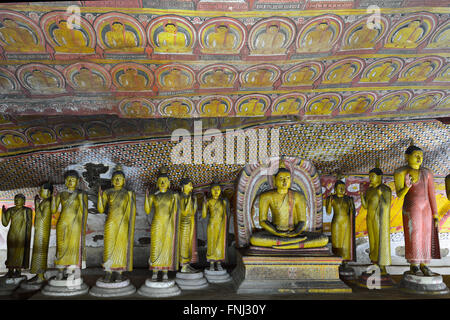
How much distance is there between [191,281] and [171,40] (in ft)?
9.41

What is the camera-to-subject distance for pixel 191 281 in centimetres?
409

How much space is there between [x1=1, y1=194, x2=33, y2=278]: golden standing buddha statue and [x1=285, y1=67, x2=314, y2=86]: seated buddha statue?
3.97 metres

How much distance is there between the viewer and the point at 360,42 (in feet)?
12.9

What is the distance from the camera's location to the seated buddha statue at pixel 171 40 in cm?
363

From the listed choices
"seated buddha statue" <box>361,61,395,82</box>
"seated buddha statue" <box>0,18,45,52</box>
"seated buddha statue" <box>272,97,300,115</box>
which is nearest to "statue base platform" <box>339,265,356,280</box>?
"seated buddha statue" <box>272,97,300,115</box>

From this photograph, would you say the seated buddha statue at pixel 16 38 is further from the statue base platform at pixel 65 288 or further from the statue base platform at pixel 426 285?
the statue base platform at pixel 426 285

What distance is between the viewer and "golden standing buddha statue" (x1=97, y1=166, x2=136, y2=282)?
3844 millimetres

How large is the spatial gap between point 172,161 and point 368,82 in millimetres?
3088

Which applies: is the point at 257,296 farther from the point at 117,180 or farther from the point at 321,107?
the point at 321,107

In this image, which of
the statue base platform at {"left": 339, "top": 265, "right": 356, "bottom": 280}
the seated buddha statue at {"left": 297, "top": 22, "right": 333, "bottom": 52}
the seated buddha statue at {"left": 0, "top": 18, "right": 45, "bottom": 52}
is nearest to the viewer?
the seated buddha statue at {"left": 0, "top": 18, "right": 45, "bottom": 52}

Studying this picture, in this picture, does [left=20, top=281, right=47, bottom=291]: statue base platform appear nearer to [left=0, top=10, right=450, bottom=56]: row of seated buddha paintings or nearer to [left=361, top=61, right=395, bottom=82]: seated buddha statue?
[left=0, top=10, right=450, bottom=56]: row of seated buddha paintings

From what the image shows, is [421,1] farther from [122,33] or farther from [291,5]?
[122,33]

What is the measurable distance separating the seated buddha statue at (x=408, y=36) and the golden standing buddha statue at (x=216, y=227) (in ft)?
9.40

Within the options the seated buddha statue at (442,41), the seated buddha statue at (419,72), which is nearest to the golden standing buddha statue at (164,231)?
the seated buddha statue at (419,72)
